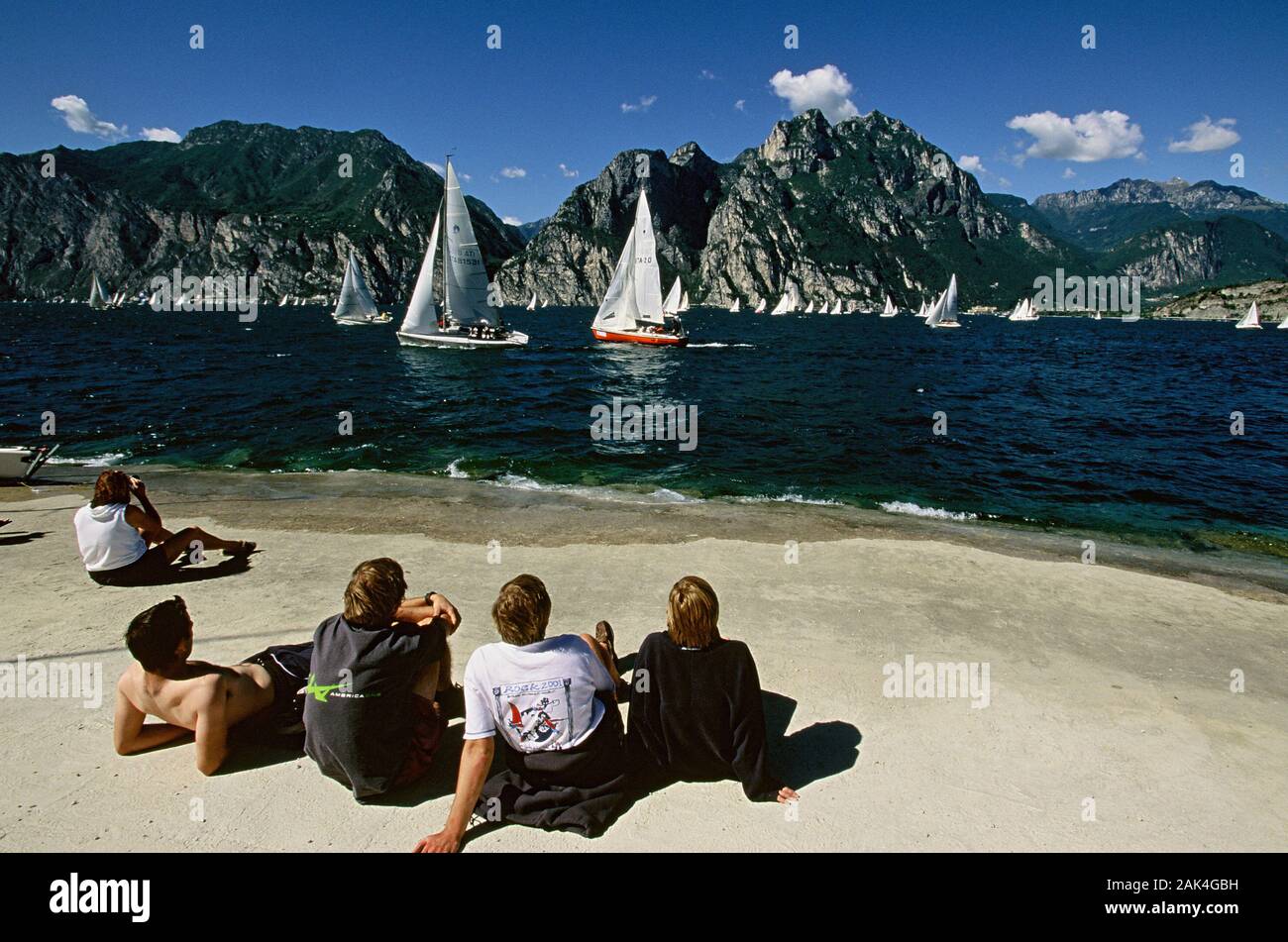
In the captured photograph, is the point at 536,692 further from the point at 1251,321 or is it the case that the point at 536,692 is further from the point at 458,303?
the point at 1251,321

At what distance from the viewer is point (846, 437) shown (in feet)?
86.9

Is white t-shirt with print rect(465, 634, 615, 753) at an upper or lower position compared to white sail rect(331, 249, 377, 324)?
lower

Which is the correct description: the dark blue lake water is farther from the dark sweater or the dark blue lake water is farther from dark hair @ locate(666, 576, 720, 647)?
dark hair @ locate(666, 576, 720, 647)

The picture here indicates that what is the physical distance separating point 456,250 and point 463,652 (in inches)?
2146

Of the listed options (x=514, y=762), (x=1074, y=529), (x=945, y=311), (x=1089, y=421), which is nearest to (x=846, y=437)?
(x=1074, y=529)

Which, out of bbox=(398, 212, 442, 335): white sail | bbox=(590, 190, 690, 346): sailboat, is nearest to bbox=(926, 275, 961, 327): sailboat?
bbox=(590, 190, 690, 346): sailboat

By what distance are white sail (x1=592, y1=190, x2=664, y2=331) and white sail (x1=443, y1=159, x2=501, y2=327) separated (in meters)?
13.3

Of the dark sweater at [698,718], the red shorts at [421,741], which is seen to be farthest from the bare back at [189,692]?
the dark sweater at [698,718]

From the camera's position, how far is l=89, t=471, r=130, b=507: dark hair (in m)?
8.73

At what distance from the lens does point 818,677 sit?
6.96 metres

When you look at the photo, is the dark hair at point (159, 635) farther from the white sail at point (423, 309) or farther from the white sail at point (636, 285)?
the white sail at point (636, 285)

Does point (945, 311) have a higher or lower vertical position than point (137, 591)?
higher
